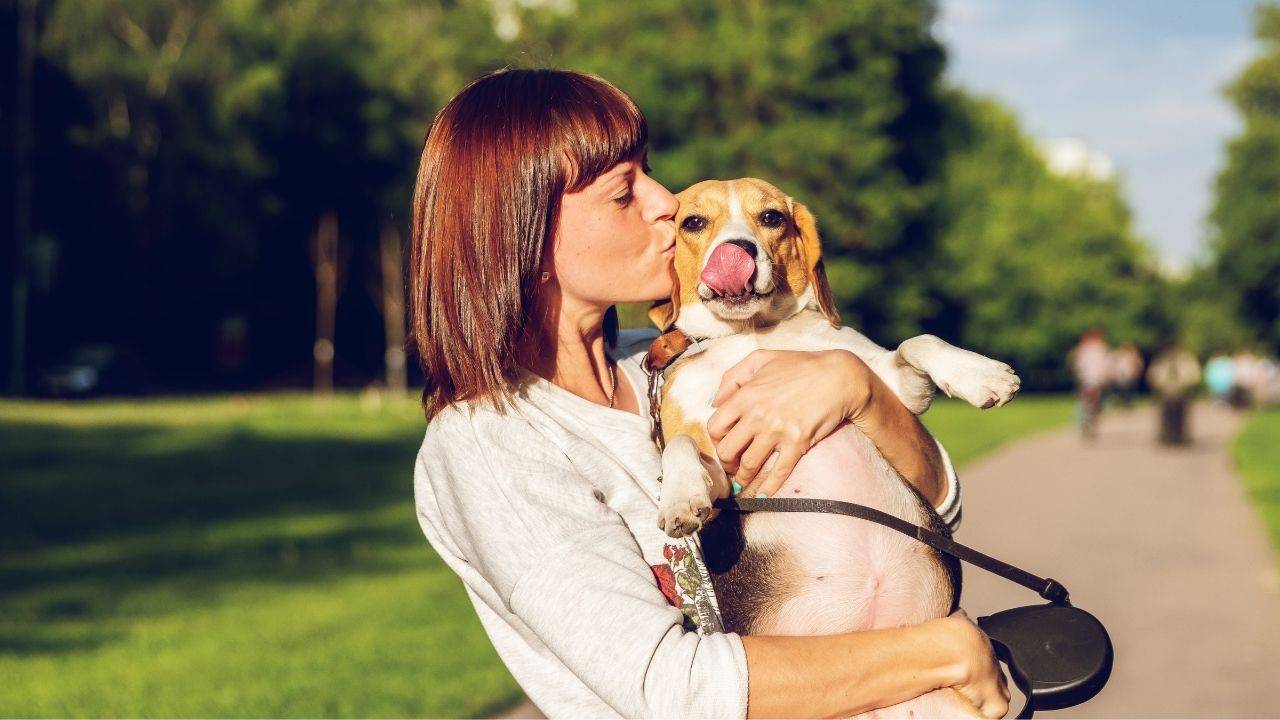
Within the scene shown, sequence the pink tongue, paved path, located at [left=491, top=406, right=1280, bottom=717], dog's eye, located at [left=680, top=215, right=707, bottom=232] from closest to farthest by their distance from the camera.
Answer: the pink tongue, dog's eye, located at [left=680, top=215, right=707, bottom=232], paved path, located at [left=491, top=406, right=1280, bottom=717]

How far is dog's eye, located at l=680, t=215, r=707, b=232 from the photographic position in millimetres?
2906

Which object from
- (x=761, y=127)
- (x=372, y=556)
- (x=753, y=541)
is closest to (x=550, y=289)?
(x=753, y=541)

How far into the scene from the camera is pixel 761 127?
3981cm

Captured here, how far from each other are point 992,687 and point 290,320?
48.8m

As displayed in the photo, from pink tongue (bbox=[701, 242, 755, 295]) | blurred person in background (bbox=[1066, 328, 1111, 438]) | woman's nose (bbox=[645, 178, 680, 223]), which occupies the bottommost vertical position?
blurred person in background (bbox=[1066, 328, 1111, 438])

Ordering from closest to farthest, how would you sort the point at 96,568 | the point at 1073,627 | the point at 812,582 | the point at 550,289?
the point at 1073,627
the point at 812,582
the point at 550,289
the point at 96,568

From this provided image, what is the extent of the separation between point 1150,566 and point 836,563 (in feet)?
29.3

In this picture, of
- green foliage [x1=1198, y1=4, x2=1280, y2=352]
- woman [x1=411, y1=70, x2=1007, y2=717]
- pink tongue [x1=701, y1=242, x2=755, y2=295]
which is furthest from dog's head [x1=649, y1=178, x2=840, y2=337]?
green foliage [x1=1198, y1=4, x2=1280, y2=352]

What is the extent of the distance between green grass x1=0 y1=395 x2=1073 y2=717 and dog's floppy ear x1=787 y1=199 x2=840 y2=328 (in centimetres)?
395

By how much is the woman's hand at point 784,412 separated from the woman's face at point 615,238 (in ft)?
1.08

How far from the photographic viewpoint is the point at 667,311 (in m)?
3.11

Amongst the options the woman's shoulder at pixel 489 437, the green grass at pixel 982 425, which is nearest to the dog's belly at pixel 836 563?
the woman's shoulder at pixel 489 437

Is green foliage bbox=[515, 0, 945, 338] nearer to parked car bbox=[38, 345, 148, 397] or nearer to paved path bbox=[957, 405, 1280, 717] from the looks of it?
parked car bbox=[38, 345, 148, 397]

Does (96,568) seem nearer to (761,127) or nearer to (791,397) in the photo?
(791,397)
